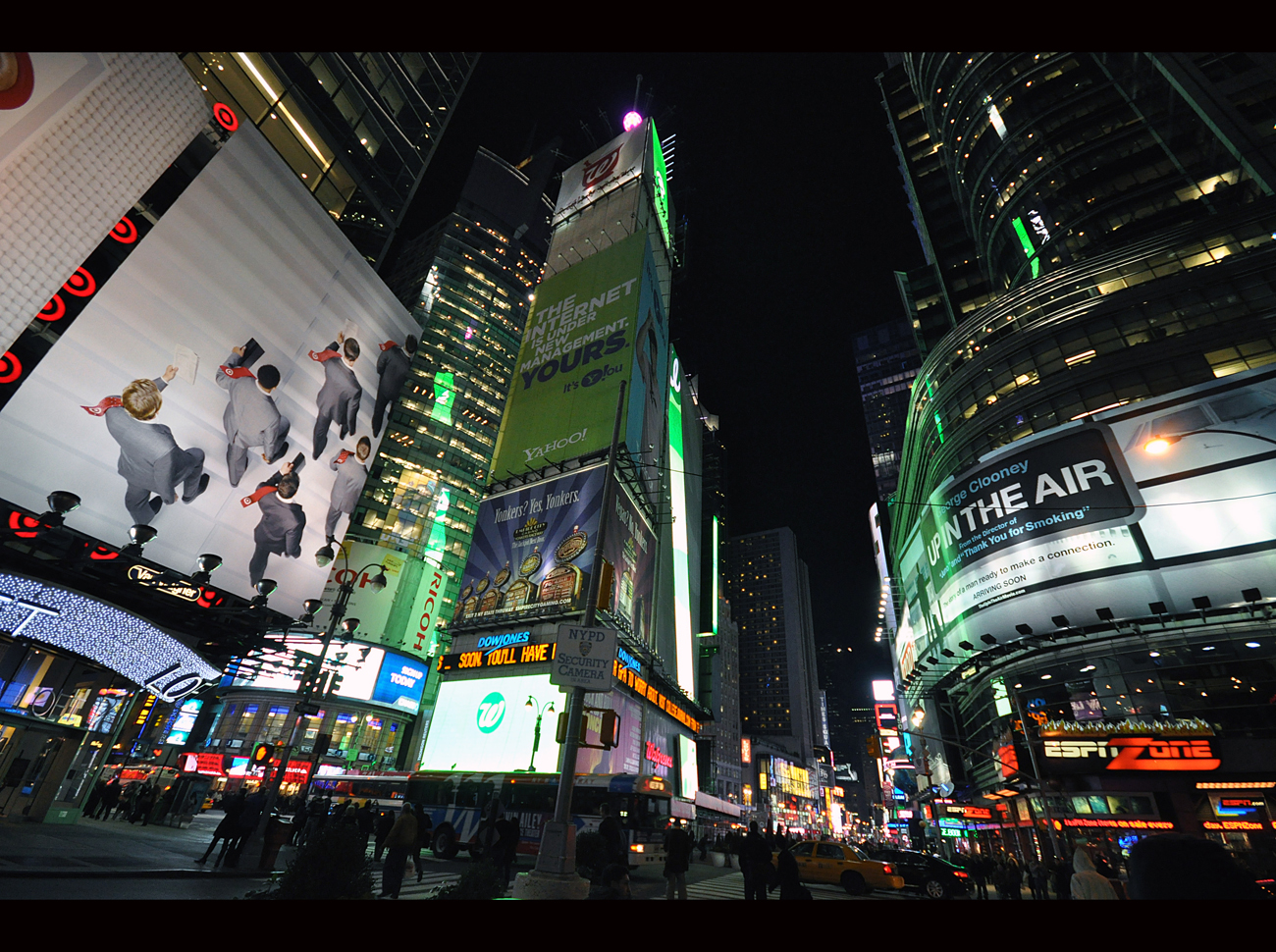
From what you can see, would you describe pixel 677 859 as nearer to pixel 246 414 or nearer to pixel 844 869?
pixel 844 869

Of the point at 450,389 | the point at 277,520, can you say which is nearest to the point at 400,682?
the point at 277,520

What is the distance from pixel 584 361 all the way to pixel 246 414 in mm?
22081

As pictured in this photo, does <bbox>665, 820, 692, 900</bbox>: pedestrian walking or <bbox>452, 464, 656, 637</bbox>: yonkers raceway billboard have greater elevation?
<bbox>452, 464, 656, 637</bbox>: yonkers raceway billboard

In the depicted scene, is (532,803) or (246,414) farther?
(246,414)

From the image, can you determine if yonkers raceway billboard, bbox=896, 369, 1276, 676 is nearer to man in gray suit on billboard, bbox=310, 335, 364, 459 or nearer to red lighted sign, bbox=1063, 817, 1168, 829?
red lighted sign, bbox=1063, 817, 1168, 829

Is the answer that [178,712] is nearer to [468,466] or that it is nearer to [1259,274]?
[468,466]

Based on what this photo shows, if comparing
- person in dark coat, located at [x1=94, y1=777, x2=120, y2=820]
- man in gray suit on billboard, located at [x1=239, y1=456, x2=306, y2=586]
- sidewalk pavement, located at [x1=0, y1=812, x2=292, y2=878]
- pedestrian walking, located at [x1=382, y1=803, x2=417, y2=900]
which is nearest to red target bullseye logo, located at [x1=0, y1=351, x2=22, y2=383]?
man in gray suit on billboard, located at [x1=239, y1=456, x2=306, y2=586]

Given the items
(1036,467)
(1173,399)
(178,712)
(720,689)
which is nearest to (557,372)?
(1036,467)

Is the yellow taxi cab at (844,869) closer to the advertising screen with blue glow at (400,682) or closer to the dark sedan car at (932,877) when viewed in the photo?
the dark sedan car at (932,877)

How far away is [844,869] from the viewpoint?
19297 millimetres

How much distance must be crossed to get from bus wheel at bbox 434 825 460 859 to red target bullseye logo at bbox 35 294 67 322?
76.5 feet

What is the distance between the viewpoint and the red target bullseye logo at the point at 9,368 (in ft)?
60.5

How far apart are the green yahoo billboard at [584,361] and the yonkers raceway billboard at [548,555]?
3.20 meters

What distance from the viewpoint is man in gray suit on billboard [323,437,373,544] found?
3105 centimetres
